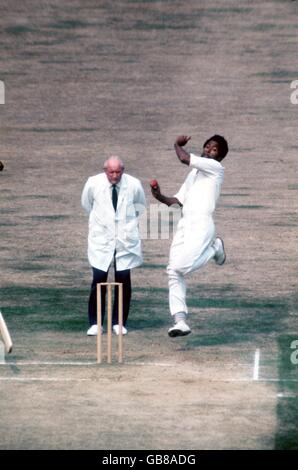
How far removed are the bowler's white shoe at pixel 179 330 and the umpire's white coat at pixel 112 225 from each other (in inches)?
42.7

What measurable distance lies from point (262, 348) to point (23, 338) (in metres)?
2.74

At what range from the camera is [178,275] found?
1622 cm

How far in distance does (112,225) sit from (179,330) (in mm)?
1622

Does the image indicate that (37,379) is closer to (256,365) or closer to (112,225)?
(256,365)

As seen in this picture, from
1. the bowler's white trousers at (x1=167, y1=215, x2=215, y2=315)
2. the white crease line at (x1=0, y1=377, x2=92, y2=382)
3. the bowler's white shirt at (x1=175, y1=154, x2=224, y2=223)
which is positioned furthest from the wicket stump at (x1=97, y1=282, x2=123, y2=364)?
the bowler's white shirt at (x1=175, y1=154, x2=224, y2=223)

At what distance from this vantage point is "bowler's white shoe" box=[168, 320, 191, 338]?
15.9 metres

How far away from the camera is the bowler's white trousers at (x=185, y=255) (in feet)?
52.9

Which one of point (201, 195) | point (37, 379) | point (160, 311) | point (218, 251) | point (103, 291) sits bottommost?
point (37, 379)

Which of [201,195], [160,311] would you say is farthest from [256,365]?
[160,311]

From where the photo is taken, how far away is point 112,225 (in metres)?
16.8

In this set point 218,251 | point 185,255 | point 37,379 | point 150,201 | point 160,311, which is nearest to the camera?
point 37,379

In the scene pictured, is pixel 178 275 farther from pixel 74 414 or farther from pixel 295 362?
pixel 74 414

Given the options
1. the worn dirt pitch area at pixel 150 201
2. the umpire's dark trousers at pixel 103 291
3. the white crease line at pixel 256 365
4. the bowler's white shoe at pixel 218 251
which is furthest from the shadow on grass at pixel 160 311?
the bowler's white shoe at pixel 218 251

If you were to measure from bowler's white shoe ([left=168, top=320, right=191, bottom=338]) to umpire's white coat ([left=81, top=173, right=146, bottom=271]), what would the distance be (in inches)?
42.7
